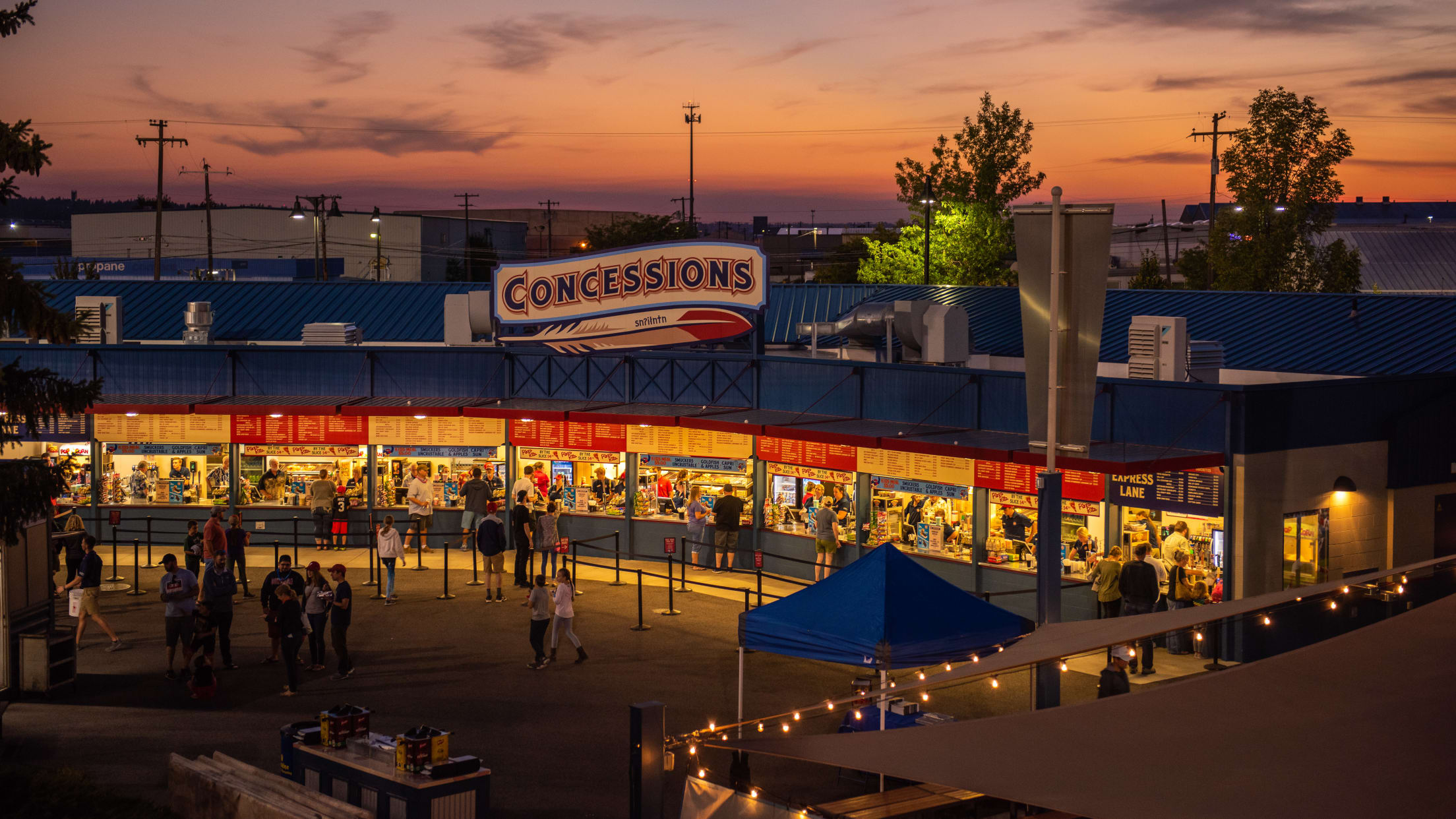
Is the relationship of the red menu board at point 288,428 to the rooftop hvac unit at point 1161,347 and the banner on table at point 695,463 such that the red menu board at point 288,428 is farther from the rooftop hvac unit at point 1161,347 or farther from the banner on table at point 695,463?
the rooftop hvac unit at point 1161,347

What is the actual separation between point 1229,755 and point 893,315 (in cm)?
1809

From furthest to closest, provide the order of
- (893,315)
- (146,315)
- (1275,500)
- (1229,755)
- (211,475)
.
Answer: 1. (146,315)
2. (211,475)
3. (893,315)
4. (1275,500)
5. (1229,755)

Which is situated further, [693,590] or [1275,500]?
[693,590]

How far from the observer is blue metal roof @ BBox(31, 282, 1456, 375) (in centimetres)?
2355

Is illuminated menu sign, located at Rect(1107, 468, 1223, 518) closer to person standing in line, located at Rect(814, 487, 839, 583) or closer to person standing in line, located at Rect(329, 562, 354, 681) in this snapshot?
person standing in line, located at Rect(814, 487, 839, 583)

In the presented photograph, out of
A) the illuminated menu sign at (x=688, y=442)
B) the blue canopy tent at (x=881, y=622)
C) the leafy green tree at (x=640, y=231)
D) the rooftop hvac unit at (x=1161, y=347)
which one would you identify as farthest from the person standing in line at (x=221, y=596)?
the leafy green tree at (x=640, y=231)

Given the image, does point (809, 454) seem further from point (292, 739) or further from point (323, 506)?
point (292, 739)

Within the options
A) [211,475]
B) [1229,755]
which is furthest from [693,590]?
[1229,755]

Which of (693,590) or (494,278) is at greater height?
(494,278)

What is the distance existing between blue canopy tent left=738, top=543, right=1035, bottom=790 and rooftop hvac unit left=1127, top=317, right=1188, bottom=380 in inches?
321

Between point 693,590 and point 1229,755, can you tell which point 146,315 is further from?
point 1229,755

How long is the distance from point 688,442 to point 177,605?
11.0 meters

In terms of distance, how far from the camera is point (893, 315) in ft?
82.1

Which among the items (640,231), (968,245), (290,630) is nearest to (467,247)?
(640,231)
